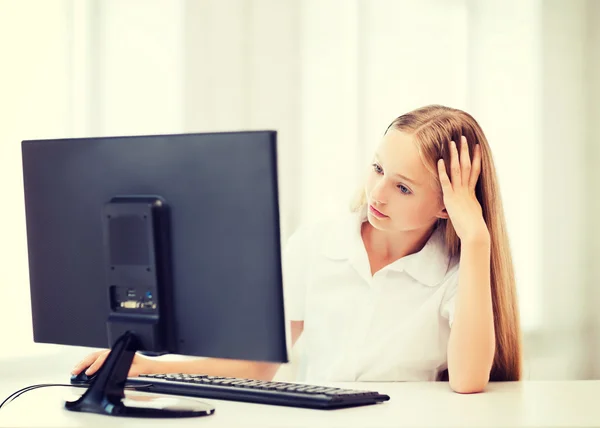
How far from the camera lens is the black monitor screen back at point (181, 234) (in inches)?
44.1

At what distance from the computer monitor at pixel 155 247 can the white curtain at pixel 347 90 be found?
97 centimetres

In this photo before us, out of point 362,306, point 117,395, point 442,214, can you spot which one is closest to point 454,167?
point 442,214

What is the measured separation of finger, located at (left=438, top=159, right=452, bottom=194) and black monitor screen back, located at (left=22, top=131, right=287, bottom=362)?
0.63 metres

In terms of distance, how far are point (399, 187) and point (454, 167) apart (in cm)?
12

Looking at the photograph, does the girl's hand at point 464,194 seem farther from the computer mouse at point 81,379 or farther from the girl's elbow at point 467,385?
the computer mouse at point 81,379

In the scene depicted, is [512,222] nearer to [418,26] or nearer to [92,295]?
[418,26]

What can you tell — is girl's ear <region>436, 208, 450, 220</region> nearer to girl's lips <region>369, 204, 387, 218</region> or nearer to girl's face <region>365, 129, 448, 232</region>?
girl's face <region>365, 129, 448, 232</region>

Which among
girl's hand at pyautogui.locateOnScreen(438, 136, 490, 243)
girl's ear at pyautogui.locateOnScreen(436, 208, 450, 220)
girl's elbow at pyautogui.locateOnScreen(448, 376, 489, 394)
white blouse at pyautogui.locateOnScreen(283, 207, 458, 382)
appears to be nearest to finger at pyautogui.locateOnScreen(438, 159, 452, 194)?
girl's hand at pyautogui.locateOnScreen(438, 136, 490, 243)

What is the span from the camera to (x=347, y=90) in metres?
2.73

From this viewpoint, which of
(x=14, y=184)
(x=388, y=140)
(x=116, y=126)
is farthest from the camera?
(x=116, y=126)

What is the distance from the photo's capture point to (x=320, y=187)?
2697mm

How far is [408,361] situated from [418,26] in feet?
4.98

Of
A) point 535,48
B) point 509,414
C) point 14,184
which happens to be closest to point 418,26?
point 535,48

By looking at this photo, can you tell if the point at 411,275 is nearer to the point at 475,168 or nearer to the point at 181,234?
the point at 475,168
